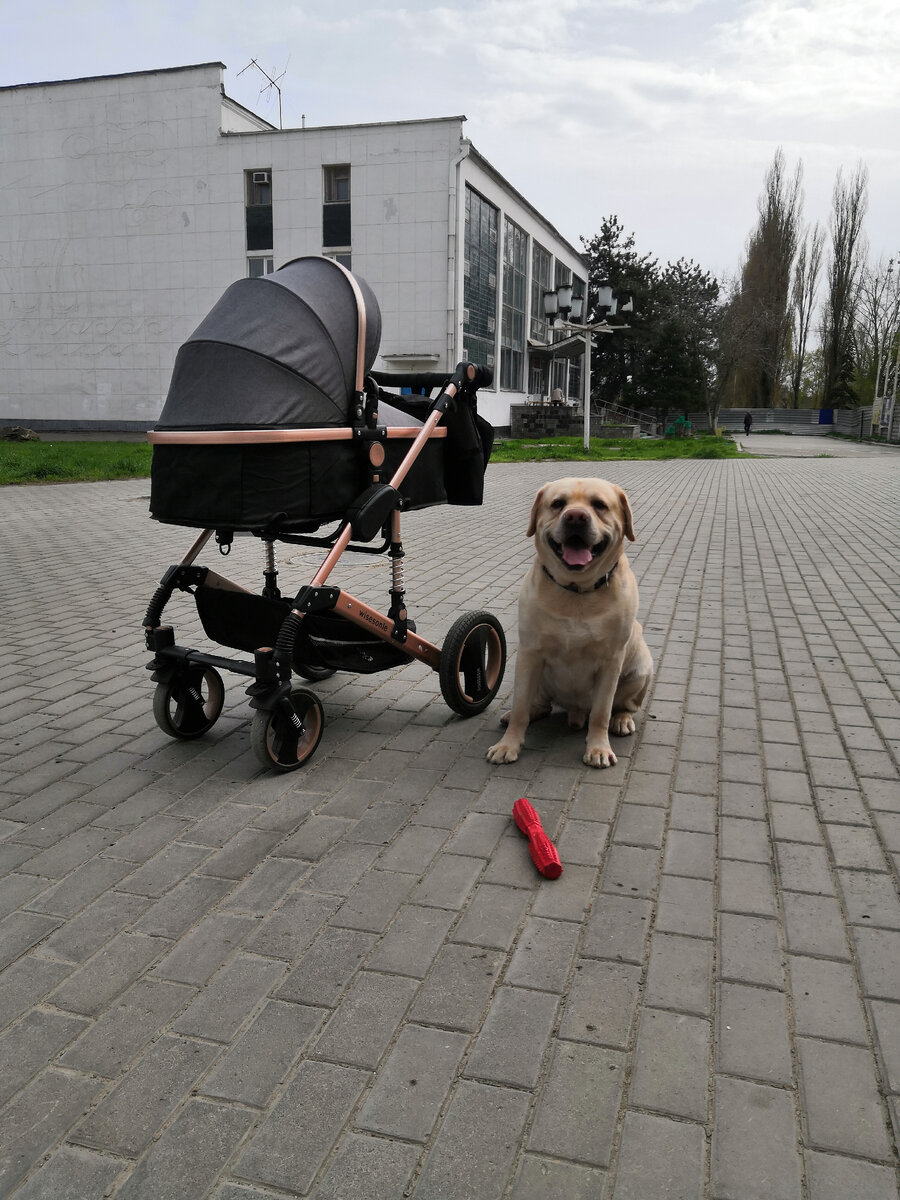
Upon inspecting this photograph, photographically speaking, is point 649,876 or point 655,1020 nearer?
point 655,1020

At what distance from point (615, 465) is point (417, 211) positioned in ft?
45.1

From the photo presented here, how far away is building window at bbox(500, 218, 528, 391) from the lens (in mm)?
41062

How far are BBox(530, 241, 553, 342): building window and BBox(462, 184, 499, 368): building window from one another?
7.89 m

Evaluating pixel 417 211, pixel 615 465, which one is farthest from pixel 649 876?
pixel 417 211

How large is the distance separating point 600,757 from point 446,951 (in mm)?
1604

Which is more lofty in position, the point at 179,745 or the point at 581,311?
the point at 581,311

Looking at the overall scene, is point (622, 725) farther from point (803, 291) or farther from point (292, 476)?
point (803, 291)

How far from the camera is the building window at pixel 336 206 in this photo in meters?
32.9

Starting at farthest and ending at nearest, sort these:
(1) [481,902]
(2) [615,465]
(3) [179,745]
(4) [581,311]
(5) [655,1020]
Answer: (4) [581,311] → (2) [615,465] → (3) [179,745] → (1) [481,902] → (5) [655,1020]

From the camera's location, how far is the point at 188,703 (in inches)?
179

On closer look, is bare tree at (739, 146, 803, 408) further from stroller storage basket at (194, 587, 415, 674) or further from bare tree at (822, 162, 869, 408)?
stroller storage basket at (194, 587, 415, 674)

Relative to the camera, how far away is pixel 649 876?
128 inches

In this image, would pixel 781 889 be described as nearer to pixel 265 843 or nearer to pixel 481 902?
pixel 481 902

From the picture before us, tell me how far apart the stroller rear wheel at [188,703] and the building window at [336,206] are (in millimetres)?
31490
